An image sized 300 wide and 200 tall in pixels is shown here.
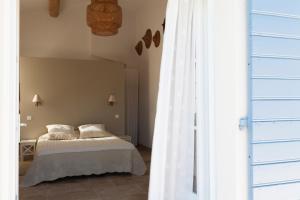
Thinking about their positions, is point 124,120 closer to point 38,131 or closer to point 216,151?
point 38,131

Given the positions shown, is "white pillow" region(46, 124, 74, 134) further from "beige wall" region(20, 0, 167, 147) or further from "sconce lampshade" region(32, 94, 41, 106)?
"beige wall" region(20, 0, 167, 147)

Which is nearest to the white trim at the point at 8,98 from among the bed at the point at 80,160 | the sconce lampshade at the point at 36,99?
the bed at the point at 80,160

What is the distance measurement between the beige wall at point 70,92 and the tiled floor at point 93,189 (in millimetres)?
2399

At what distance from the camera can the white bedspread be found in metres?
5.14

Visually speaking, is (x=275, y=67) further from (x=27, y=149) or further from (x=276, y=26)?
(x=27, y=149)

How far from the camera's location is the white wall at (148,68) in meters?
7.60

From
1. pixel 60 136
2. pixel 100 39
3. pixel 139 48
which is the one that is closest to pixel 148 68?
pixel 139 48

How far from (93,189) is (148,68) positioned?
14.6ft

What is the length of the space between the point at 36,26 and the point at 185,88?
6.35m

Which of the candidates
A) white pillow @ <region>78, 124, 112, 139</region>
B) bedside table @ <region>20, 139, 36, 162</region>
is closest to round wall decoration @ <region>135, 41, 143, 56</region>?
white pillow @ <region>78, 124, 112, 139</region>

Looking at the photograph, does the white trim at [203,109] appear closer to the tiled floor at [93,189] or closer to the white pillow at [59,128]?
the tiled floor at [93,189]

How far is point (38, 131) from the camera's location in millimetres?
6988

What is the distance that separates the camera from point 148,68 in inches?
326

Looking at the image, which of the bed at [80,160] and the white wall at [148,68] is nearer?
the bed at [80,160]
